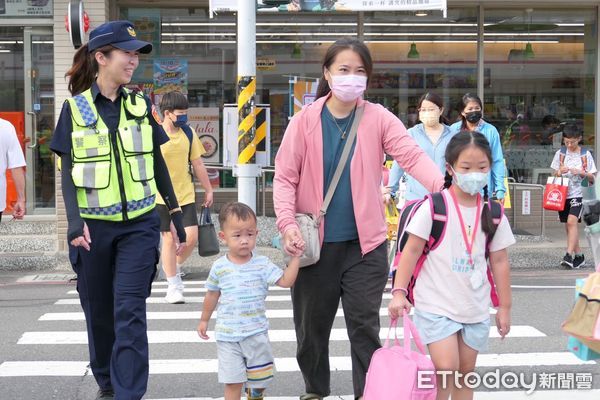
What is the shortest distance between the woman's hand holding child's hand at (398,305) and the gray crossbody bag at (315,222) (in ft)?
1.90

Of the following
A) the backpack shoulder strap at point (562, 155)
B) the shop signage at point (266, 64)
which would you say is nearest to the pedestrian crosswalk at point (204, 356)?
the backpack shoulder strap at point (562, 155)

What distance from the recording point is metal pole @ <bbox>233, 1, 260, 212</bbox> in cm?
884

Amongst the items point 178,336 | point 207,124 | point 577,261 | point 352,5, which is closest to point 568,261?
point 577,261

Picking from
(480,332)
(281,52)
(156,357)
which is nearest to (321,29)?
(281,52)

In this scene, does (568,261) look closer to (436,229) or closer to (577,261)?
(577,261)

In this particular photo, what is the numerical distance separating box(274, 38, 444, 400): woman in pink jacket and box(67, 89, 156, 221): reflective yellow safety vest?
81 cm

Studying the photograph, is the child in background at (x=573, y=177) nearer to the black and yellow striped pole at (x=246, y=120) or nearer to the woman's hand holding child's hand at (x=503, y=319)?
the black and yellow striped pole at (x=246, y=120)

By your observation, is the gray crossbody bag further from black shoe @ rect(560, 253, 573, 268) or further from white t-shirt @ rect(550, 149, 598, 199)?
black shoe @ rect(560, 253, 573, 268)

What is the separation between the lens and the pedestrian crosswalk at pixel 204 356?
6.22 metres

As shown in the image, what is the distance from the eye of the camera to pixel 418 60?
50.2 feet

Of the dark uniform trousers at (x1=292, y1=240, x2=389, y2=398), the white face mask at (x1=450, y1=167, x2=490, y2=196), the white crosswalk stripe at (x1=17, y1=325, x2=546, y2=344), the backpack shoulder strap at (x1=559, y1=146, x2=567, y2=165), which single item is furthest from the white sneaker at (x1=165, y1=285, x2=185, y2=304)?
the backpack shoulder strap at (x1=559, y1=146, x2=567, y2=165)

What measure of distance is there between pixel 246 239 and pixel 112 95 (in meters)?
1.16

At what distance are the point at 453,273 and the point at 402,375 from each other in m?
0.57

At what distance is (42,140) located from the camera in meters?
14.0
